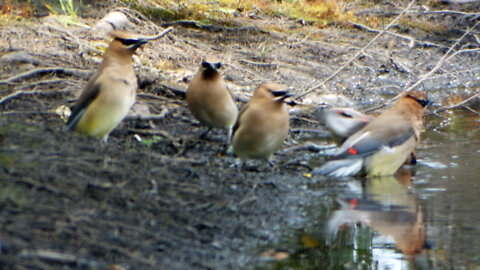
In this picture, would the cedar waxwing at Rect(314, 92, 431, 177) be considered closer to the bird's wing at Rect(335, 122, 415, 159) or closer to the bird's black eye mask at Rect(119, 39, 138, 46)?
the bird's wing at Rect(335, 122, 415, 159)

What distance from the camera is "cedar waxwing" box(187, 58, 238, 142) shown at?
5953 mm

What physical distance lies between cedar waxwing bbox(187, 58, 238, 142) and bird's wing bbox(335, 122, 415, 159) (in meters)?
A: 1.03

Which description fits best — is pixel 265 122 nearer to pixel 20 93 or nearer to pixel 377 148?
pixel 377 148

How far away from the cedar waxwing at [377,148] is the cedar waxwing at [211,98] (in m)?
0.99

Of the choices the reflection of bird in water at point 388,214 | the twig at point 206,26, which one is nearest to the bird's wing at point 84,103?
the reflection of bird in water at point 388,214

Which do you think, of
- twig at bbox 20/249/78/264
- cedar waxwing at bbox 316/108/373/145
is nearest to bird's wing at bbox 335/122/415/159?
cedar waxwing at bbox 316/108/373/145

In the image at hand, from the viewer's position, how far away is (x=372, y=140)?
5727 mm

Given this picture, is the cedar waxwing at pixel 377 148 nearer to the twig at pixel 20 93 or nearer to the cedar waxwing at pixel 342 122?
the cedar waxwing at pixel 342 122

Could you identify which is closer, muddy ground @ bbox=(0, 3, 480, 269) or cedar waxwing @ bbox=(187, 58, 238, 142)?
muddy ground @ bbox=(0, 3, 480, 269)

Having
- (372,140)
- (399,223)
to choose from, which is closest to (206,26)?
(372,140)

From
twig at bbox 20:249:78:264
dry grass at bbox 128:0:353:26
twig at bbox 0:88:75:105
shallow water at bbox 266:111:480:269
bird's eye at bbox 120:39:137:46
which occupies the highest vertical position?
dry grass at bbox 128:0:353:26

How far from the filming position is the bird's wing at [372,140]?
566 centimetres

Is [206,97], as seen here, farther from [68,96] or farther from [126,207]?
[126,207]

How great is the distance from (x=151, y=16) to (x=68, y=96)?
3759 mm
